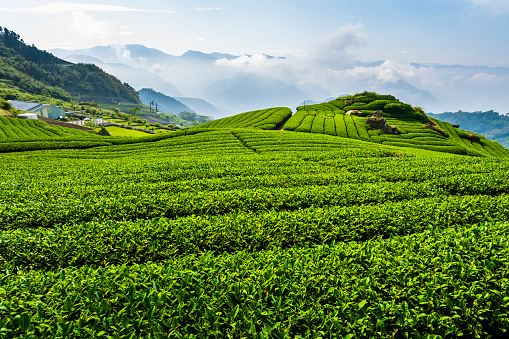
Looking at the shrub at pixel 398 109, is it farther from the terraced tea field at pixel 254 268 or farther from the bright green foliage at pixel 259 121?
the terraced tea field at pixel 254 268

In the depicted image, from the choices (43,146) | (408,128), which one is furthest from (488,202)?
(408,128)

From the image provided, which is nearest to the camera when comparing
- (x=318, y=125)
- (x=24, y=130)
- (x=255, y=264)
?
(x=255, y=264)

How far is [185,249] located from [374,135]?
52.6m

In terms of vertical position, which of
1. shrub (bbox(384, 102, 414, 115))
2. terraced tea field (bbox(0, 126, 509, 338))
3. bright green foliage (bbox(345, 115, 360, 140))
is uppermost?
shrub (bbox(384, 102, 414, 115))

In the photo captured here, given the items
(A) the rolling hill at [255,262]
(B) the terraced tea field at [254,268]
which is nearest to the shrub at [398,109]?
(A) the rolling hill at [255,262]

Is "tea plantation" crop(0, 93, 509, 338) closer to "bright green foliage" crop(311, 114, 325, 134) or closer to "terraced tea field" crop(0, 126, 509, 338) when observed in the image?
"terraced tea field" crop(0, 126, 509, 338)

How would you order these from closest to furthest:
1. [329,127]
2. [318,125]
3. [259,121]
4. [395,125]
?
[329,127] < [318,125] < [395,125] < [259,121]

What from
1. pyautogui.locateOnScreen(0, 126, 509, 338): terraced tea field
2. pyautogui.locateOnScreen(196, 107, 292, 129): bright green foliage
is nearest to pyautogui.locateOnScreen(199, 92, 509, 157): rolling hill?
pyautogui.locateOnScreen(196, 107, 292, 129): bright green foliage

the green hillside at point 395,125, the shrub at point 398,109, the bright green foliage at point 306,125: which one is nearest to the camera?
the green hillside at point 395,125

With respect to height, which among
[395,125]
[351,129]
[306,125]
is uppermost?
[395,125]

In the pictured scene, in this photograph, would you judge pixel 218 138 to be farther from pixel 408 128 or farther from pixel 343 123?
pixel 408 128

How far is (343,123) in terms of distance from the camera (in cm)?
5716

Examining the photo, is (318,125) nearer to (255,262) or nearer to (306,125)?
(306,125)

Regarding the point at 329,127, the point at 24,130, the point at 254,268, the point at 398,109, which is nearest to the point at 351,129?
the point at 329,127
